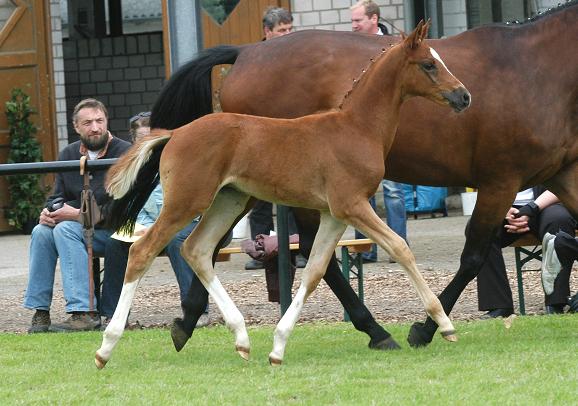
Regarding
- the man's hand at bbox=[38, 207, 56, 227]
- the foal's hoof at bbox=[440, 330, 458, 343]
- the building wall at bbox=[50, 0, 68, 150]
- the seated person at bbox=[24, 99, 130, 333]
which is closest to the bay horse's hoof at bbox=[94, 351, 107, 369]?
the foal's hoof at bbox=[440, 330, 458, 343]

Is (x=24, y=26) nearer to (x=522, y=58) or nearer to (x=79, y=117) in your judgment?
(x=79, y=117)

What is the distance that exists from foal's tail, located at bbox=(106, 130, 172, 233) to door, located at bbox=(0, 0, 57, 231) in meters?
8.60

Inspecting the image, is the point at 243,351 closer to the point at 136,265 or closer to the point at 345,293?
the point at 136,265

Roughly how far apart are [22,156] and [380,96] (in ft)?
30.3

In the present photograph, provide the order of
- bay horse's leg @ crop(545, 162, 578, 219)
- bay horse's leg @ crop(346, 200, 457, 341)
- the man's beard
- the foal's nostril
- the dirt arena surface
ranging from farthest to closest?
1. the dirt arena surface
2. the man's beard
3. bay horse's leg @ crop(545, 162, 578, 219)
4. the foal's nostril
5. bay horse's leg @ crop(346, 200, 457, 341)

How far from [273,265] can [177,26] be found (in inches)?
84.2

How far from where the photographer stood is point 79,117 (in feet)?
31.2

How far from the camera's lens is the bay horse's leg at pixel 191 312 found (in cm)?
779

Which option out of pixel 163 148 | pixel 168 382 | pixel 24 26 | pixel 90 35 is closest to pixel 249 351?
pixel 168 382

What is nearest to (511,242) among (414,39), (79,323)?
(414,39)

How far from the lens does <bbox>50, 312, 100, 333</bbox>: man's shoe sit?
9.09 meters

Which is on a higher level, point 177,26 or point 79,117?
point 177,26

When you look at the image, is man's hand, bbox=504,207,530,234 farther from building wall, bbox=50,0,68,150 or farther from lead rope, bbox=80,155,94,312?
building wall, bbox=50,0,68,150

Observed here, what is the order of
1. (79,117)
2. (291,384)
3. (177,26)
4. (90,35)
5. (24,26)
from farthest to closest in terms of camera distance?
(90,35) < (24,26) < (177,26) < (79,117) < (291,384)
